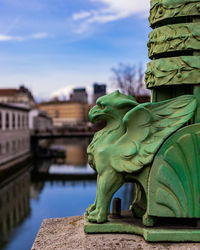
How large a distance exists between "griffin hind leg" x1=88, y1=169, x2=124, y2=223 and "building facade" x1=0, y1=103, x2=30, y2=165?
23.6 metres

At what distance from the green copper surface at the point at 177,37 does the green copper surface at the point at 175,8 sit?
0.22 meters

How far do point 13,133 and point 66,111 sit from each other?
7453 cm

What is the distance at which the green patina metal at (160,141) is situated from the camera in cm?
575

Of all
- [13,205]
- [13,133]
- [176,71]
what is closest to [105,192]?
[176,71]

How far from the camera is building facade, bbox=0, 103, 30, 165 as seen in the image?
2981 cm

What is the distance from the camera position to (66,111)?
4240 inches

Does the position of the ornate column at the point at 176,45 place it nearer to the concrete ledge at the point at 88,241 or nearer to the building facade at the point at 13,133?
the concrete ledge at the point at 88,241

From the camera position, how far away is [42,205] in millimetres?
20922

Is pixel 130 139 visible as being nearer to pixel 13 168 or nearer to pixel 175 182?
pixel 175 182

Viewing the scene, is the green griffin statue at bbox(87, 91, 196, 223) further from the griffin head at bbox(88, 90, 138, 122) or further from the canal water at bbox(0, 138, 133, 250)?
the canal water at bbox(0, 138, 133, 250)

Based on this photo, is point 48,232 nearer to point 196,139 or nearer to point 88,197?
point 196,139

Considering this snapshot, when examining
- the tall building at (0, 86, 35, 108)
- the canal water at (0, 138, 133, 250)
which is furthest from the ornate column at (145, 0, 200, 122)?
the tall building at (0, 86, 35, 108)

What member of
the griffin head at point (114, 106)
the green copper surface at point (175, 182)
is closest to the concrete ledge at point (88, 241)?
the green copper surface at point (175, 182)

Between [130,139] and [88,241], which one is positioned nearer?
[88,241]
